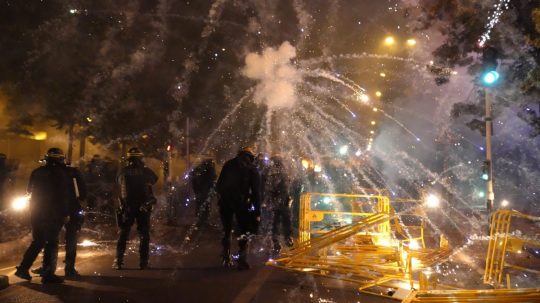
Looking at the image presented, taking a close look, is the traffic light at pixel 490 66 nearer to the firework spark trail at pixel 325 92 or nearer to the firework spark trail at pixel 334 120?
the firework spark trail at pixel 325 92

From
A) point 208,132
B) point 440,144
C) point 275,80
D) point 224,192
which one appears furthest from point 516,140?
point 224,192

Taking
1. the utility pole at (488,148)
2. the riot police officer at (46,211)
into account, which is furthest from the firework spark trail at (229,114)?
the riot police officer at (46,211)

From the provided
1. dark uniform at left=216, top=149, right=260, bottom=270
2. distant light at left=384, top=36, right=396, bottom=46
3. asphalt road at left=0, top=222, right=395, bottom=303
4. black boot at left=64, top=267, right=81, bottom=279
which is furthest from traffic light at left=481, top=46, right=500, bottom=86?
distant light at left=384, top=36, right=396, bottom=46

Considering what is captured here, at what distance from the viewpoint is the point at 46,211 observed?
6.27 meters

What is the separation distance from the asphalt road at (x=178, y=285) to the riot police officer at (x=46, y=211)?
35 cm

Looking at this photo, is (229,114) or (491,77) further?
(229,114)

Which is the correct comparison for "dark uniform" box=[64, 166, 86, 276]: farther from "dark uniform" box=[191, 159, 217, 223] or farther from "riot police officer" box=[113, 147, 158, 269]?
"dark uniform" box=[191, 159, 217, 223]

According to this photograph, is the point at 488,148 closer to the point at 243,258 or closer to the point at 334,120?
the point at 243,258

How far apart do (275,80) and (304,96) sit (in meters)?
5.82

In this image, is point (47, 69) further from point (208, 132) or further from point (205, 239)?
point (205, 239)

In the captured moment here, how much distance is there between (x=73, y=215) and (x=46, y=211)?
0.56 metres

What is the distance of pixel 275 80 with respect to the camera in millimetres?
23391

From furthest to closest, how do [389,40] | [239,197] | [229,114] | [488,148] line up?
1. [389,40]
2. [229,114]
3. [488,148]
4. [239,197]

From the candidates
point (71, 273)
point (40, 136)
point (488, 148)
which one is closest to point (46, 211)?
point (71, 273)
